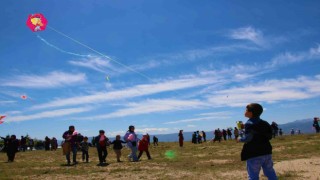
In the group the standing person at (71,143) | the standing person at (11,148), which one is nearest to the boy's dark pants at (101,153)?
the standing person at (71,143)

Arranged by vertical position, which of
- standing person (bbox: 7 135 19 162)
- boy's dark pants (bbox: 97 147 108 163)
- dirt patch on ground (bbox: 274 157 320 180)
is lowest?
dirt patch on ground (bbox: 274 157 320 180)

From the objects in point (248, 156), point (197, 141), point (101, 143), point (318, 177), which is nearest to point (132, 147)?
point (101, 143)

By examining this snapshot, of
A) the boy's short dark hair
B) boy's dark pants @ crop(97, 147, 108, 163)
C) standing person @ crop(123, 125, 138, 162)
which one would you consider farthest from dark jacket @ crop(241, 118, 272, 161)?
standing person @ crop(123, 125, 138, 162)

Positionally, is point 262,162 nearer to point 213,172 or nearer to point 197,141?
point 213,172

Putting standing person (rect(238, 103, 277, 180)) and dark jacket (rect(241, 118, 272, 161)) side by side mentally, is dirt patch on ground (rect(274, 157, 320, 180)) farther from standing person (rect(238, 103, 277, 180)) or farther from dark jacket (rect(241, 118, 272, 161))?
dark jacket (rect(241, 118, 272, 161))

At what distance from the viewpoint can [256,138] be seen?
8.09 metres

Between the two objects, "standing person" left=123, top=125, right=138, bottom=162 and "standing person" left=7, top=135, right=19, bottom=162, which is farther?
"standing person" left=7, top=135, right=19, bottom=162

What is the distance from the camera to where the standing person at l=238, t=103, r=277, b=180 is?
8.02 meters

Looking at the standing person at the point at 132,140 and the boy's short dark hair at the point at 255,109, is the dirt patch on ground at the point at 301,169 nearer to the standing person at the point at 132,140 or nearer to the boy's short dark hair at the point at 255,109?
the boy's short dark hair at the point at 255,109

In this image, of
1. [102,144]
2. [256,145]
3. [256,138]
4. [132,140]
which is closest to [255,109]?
[256,138]

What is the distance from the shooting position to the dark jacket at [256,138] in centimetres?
802

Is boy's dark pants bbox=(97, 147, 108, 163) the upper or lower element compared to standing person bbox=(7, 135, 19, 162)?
lower

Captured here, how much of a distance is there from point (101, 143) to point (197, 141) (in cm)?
3094

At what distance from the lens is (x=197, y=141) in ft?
169
